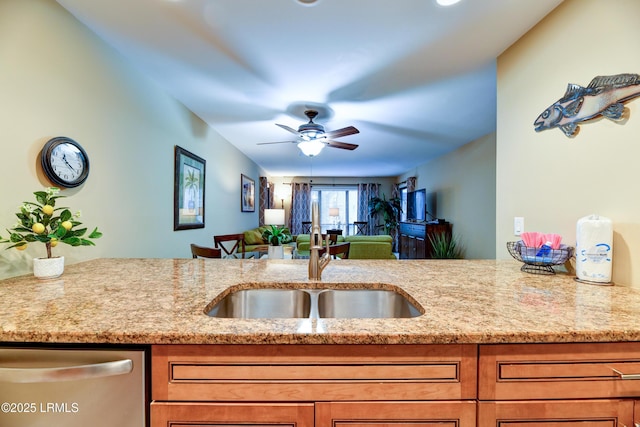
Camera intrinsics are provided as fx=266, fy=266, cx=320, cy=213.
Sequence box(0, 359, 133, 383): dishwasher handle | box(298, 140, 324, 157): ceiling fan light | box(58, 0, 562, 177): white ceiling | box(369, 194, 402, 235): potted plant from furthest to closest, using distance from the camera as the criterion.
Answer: box(369, 194, 402, 235): potted plant
box(298, 140, 324, 157): ceiling fan light
box(58, 0, 562, 177): white ceiling
box(0, 359, 133, 383): dishwasher handle

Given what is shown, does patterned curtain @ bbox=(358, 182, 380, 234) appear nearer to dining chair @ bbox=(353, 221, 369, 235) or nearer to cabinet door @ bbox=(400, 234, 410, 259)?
dining chair @ bbox=(353, 221, 369, 235)

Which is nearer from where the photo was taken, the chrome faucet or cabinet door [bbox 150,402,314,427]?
cabinet door [bbox 150,402,314,427]

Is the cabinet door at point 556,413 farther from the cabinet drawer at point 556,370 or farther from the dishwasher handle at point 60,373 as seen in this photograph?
the dishwasher handle at point 60,373

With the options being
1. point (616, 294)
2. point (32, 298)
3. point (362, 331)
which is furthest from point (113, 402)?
point (616, 294)

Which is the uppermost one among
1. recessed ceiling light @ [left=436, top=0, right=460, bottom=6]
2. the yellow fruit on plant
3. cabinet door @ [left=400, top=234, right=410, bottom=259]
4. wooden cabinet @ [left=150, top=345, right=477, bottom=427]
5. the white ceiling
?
the white ceiling

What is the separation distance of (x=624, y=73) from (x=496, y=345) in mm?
1343

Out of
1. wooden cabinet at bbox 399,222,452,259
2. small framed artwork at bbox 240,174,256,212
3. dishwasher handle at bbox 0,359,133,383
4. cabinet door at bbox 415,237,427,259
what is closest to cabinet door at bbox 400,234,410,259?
wooden cabinet at bbox 399,222,452,259

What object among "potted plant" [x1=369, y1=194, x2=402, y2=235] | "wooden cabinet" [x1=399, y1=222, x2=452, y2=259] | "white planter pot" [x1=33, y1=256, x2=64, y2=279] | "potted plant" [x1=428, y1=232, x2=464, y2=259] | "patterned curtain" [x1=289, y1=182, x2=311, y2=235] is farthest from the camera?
"patterned curtain" [x1=289, y1=182, x2=311, y2=235]

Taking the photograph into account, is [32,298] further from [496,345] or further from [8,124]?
[496,345]

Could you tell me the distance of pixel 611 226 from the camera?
45.3 inches

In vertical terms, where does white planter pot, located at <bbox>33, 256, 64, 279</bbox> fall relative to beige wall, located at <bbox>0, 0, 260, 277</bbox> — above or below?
below

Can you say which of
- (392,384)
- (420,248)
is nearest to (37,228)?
(392,384)

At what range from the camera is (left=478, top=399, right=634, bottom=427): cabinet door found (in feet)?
2.40

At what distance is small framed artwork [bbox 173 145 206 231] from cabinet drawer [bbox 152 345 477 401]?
234 cm
